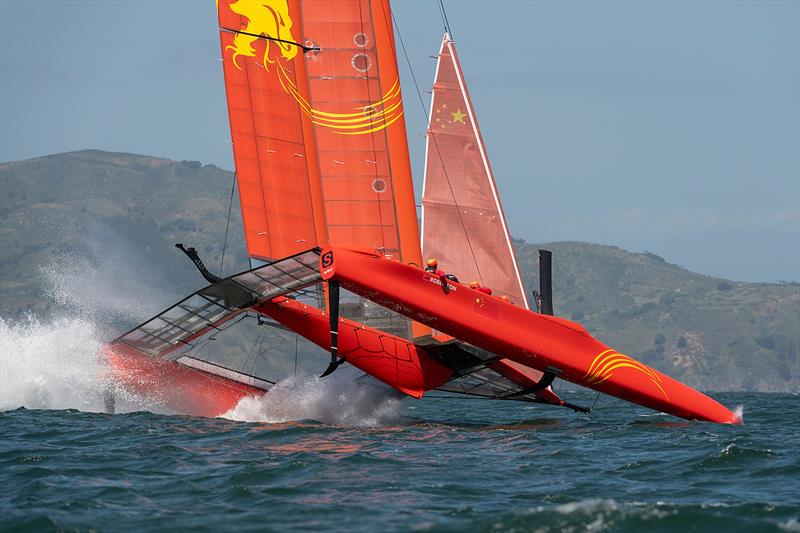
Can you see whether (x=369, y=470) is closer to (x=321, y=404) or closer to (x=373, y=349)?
(x=373, y=349)

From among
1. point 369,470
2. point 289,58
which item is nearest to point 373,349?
point 289,58

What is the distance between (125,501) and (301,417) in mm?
11754

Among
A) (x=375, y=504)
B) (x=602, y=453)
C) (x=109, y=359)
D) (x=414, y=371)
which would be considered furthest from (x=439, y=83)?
(x=375, y=504)

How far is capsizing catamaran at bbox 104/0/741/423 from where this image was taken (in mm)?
24891

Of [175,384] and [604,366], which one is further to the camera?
[175,384]

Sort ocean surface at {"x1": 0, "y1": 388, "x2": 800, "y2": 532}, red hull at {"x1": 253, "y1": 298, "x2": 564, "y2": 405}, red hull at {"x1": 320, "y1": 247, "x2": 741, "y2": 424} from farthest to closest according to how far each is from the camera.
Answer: red hull at {"x1": 253, "y1": 298, "x2": 564, "y2": 405}
red hull at {"x1": 320, "y1": 247, "x2": 741, "y2": 424}
ocean surface at {"x1": 0, "y1": 388, "x2": 800, "y2": 532}

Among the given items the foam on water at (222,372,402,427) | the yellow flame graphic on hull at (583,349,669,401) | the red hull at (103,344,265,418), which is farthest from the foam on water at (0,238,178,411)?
the yellow flame graphic on hull at (583,349,669,401)

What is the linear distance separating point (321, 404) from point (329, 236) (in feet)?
11.6

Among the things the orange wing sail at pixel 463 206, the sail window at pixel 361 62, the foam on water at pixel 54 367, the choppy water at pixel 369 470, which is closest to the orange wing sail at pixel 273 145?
the sail window at pixel 361 62

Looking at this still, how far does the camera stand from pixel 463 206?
96.1 feet

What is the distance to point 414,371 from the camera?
25688 millimetres

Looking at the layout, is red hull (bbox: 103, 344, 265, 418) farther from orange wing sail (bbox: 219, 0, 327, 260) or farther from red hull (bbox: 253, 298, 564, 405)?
orange wing sail (bbox: 219, 0, 327, 260)

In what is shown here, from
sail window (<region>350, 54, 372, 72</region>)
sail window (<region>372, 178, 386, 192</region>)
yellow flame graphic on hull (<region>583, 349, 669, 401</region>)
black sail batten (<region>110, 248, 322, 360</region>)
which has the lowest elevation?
yellow flame graphic on hull (<region>583, 349, 669, 401</region>)

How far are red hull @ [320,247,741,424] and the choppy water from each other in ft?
2.61
